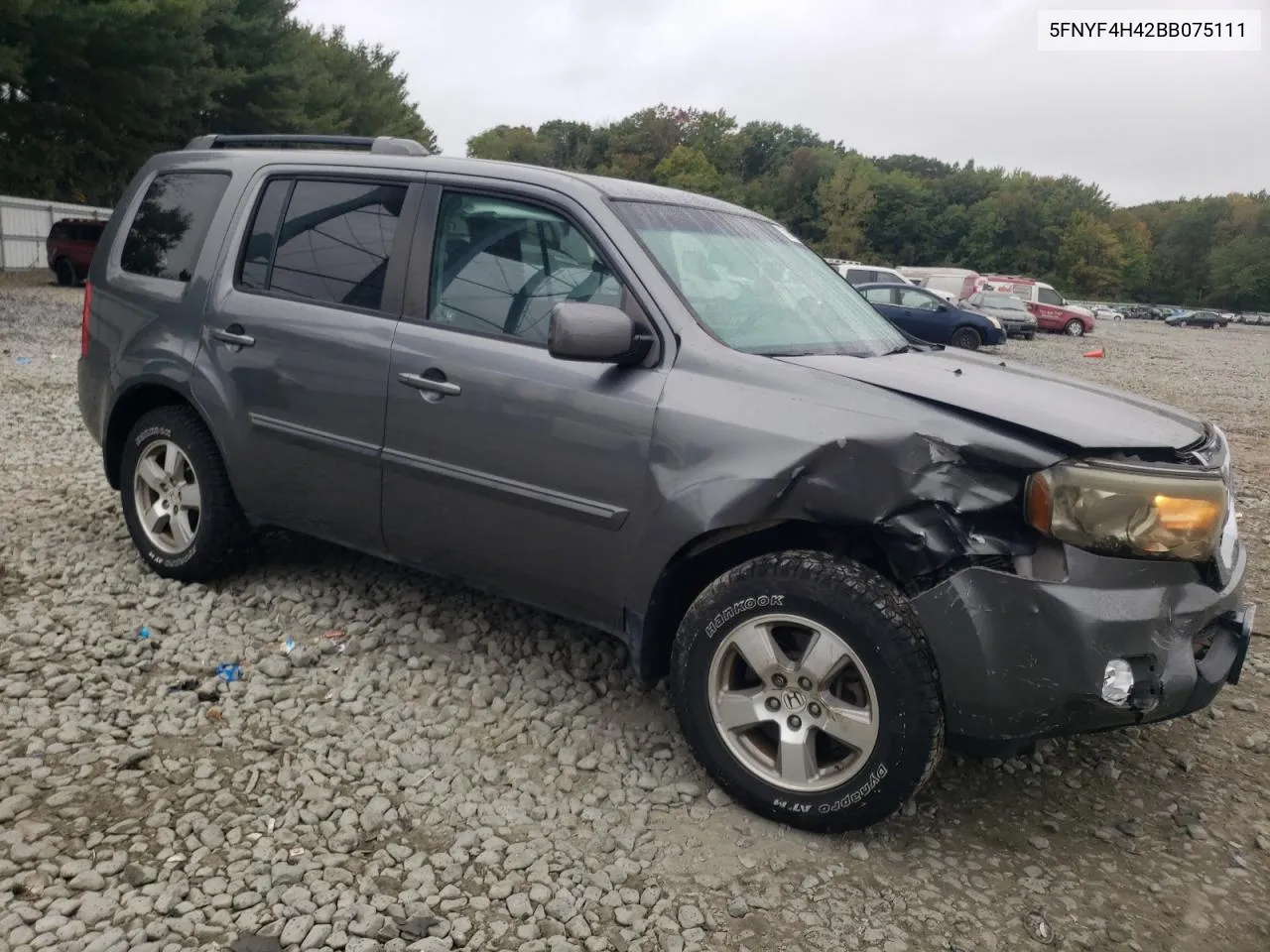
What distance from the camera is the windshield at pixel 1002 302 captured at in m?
30.7

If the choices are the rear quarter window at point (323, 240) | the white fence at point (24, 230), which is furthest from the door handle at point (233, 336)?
the white fence at point (24, 230)

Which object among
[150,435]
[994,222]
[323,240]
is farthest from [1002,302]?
[994,222]

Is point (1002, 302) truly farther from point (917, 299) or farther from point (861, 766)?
point (861, 766)

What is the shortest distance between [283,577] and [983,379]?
311cm

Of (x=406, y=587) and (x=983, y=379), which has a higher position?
(x=983, y=379)

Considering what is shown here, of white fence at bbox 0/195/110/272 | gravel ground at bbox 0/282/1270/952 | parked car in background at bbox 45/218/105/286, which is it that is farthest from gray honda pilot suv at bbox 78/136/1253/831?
white fence at bbox 0/195/110/272

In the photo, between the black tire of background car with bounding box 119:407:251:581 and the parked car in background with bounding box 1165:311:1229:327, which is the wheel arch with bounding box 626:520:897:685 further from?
the parked car in background with bounding box 1165:311:1229:327

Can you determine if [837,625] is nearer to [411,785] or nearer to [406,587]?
[411,785]

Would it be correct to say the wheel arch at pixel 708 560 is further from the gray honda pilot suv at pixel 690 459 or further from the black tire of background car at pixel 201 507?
the black tire of background car at pixel 201 507

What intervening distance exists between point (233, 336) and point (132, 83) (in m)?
→ 24.1

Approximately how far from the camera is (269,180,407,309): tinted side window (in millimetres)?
3721

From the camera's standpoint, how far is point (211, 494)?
4.16m

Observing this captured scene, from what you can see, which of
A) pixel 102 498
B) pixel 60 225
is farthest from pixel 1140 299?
pixel 102 498

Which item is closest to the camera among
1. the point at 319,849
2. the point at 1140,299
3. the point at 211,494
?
the point at 319,849
